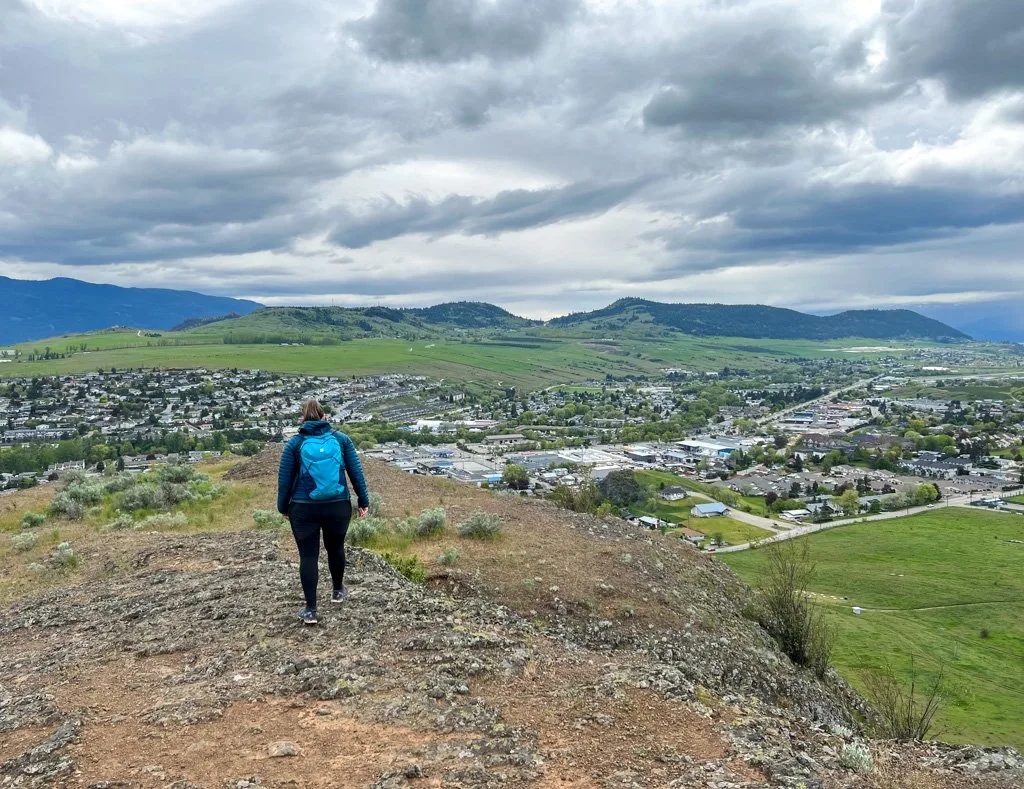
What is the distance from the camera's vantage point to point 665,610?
39.5 ft

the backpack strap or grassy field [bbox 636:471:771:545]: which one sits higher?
the backpack strap

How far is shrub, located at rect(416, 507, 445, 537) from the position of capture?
1492cm

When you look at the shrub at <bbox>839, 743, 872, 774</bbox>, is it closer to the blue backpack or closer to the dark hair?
the blue backpack

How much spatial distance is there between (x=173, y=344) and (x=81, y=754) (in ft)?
692

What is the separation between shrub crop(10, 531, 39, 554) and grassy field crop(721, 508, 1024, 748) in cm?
2305

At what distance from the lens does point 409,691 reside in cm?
698

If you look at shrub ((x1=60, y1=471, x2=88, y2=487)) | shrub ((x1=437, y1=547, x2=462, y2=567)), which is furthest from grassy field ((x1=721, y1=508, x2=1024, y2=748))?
shrub ((x1=60, y1=471, x2=88, y2=487))

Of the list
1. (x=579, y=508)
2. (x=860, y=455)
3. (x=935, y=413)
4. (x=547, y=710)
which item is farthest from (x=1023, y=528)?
(x=935, y=413)

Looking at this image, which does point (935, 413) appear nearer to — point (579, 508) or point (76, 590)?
point (579, 508)

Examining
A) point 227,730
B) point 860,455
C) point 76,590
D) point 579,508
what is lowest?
point 860,455

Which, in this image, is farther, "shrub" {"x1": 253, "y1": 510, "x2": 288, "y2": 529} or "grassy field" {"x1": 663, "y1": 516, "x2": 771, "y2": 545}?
"grassy field" {"x1": 663, "y1": 516, "x2": 771, "y2": 545}

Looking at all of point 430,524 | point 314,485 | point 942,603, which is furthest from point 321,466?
point 942,603

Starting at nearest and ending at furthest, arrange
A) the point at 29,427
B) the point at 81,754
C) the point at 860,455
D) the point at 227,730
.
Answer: the point at 81,754 < the point at 227,730 < the point at 29,427 < the point at 860,455

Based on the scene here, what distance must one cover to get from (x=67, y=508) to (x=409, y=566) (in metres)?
13.6
